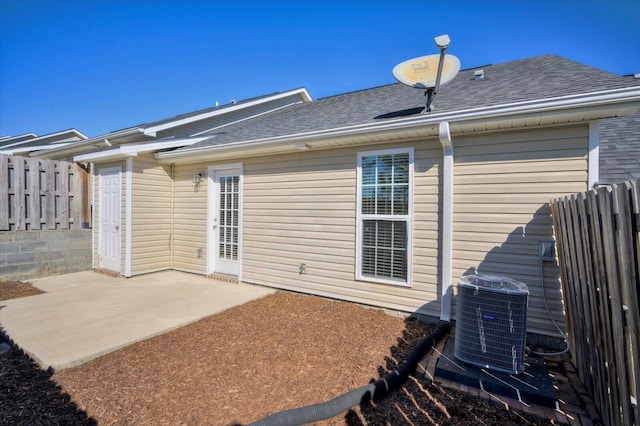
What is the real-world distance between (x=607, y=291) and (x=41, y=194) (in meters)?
8.70

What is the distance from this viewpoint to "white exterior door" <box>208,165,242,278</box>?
20.5 feet

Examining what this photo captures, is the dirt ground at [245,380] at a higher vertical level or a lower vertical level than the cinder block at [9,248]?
lower

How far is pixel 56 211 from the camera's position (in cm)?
655

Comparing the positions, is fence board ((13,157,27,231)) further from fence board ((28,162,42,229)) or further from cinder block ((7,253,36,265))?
cinder block ((7,253,36,265))

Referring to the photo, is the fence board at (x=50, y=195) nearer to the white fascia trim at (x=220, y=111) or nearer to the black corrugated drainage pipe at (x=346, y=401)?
the white fascia trim at (x=220, y=111)

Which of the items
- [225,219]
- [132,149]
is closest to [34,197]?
[132,149]

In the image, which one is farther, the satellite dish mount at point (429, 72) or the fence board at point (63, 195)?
the fence board at point (63, 195)

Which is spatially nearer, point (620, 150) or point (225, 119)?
point (620, 150)

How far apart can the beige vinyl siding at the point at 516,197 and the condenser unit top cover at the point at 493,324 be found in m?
0.88

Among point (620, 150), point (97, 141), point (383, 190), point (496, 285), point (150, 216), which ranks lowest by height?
point (496, 285)

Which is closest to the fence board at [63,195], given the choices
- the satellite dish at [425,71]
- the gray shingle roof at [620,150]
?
the satellite dish at [425,71]

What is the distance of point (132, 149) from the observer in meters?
6.10

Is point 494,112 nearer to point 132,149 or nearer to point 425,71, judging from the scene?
point 425,71

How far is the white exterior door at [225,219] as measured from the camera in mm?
6246
